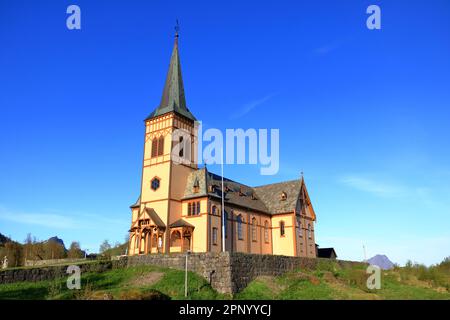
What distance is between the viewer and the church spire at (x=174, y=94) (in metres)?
49.5

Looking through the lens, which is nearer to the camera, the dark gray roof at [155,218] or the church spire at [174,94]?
the dark gray roof at [155,218]

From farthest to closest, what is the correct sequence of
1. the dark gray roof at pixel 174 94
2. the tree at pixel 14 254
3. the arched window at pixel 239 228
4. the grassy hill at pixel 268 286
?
the tree at pixel 14 254 < the dark gray roof at pixel 174 94 < the arched window at pixel 239 228 < the grassy hill at pixel 268 286

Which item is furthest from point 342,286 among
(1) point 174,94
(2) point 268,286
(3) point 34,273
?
(1) point 174,94

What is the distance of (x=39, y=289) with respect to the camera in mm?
27188

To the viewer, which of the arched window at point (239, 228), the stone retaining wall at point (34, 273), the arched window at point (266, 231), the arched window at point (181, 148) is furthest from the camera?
the arched window at point (266, 231)

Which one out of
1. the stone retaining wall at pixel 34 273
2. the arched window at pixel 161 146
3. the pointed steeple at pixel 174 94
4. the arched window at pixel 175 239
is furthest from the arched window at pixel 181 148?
the stone retaining wall at pixel 34 273

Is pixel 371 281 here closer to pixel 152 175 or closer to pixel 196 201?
pixel 196 201

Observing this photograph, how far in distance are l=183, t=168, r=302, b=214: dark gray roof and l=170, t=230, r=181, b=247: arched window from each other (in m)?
4.56

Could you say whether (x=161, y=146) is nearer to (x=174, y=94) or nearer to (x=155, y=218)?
(x=174, y=94)

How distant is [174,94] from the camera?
169 feet

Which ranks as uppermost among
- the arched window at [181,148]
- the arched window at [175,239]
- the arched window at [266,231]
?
the arched window at [181,148]

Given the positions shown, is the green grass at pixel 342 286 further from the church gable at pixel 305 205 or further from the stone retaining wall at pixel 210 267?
the church gable at pixel 305 205

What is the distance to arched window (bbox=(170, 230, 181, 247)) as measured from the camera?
146 ft
